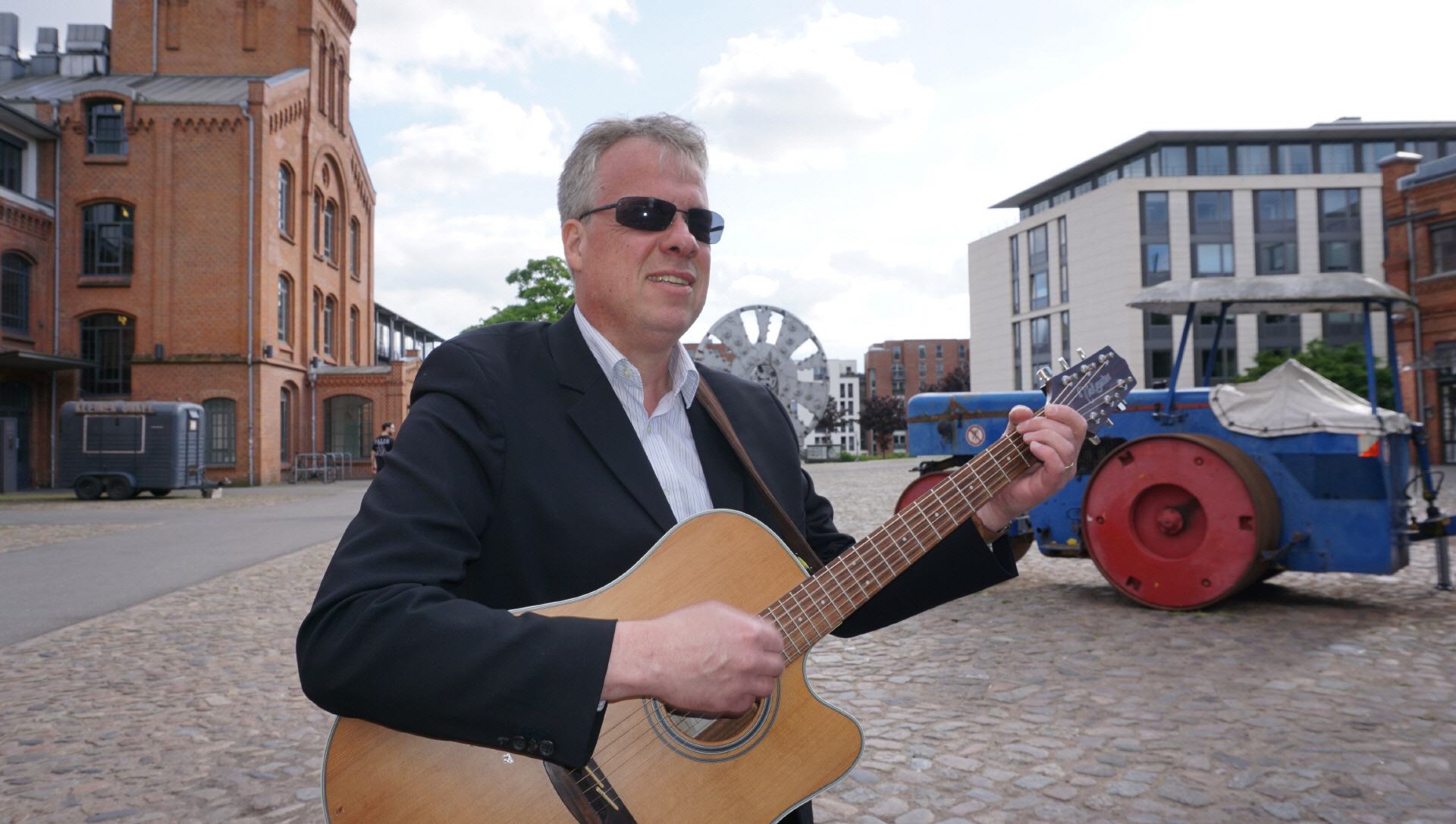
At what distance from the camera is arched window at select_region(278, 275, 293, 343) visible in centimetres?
3108

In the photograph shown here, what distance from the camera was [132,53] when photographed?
1282 inches

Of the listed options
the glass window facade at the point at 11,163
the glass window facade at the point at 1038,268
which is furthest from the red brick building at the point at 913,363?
the glass window facade at the point at 11,163

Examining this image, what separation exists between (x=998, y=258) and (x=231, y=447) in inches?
2205

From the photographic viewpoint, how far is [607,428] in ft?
6.34

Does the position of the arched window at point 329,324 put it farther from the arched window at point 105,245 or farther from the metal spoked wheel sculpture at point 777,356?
the metal spoked wheel sculpture at point 777,356

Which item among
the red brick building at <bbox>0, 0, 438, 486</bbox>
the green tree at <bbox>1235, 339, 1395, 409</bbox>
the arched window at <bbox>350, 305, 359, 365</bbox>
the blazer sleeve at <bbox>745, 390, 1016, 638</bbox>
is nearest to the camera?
the blazer sleeve at <bbox>745, 390, 1016, 638</bbox>

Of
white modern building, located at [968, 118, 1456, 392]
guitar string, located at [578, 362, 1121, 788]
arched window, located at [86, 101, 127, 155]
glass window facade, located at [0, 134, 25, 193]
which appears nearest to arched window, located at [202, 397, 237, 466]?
glass window facade, located at [0, 134, 25, 193]

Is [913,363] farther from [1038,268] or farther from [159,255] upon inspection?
[159,255]

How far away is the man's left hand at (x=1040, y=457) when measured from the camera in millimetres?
2084

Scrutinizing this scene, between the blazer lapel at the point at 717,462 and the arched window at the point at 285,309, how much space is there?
106 feet

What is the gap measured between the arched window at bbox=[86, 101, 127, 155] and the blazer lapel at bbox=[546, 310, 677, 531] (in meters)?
34.3

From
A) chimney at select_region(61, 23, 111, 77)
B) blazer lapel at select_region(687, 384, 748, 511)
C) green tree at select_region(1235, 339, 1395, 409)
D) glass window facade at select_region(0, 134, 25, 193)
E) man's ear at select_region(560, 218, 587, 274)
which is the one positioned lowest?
blazer lapel at select_region(687, 384, 748, 511)

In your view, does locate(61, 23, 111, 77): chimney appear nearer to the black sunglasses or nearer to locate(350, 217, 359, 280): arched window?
locate(350, 217, 359, 280): arched window

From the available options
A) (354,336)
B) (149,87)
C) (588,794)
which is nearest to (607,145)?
(588,794)
